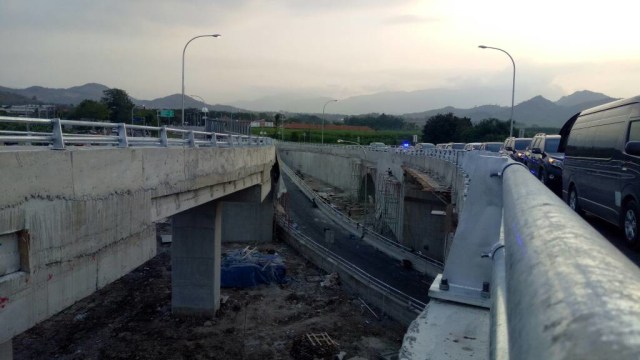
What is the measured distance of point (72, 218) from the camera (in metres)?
6.80

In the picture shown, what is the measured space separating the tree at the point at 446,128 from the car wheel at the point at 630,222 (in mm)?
76424

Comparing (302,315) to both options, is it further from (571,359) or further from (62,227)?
(571,359)

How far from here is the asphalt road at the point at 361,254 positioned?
24.9m

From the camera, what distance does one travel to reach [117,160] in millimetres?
8055

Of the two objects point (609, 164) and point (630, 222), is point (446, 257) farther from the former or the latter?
point (609, 164)

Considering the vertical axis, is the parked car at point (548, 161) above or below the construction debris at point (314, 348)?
above

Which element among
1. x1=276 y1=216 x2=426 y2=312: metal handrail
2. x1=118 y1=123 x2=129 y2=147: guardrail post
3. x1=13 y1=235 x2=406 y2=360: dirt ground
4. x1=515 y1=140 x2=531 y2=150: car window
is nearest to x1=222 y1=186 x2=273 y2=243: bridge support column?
x1=276 y1=216 x2=426 y2=312: metal handrail

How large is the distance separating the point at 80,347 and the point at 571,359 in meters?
20.1

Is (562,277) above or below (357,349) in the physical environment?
above

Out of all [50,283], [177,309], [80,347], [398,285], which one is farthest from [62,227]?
[398,285]

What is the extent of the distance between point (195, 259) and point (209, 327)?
2900mm

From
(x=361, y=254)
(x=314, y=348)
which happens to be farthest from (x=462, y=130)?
(x=314, y=348)

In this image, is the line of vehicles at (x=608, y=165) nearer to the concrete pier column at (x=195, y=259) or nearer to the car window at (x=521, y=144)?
the concrete pier column at (x=195, y=259)

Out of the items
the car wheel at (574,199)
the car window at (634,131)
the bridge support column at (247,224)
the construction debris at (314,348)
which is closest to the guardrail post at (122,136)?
the car window at (634,131)
